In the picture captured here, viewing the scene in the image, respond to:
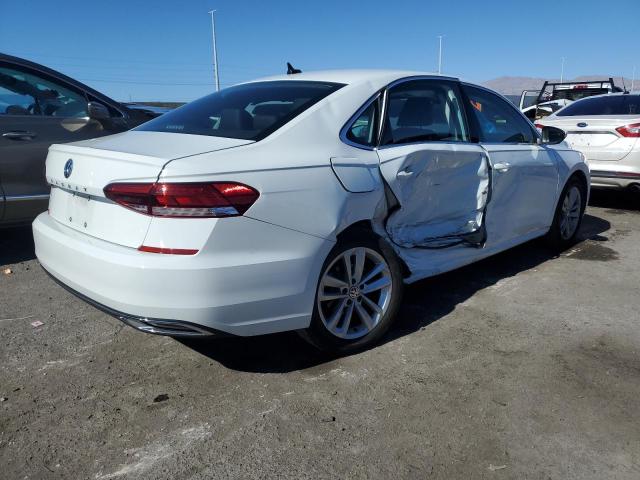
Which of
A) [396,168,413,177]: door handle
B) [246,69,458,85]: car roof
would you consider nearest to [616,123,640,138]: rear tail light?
[246,69,458,85]: car roof

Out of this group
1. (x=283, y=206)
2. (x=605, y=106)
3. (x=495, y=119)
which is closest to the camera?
(x=283, y=206)

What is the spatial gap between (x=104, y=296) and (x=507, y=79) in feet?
695

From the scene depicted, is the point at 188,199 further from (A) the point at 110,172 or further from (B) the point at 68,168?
(B) the point at 68,168

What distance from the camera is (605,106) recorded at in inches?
303

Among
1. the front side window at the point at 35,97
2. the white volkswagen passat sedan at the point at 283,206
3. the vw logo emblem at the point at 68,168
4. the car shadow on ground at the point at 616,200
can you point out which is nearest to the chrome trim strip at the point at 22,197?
the front side window at the point at 35,97

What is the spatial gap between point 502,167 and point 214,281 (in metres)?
2.56

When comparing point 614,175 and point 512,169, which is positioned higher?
point 512,169

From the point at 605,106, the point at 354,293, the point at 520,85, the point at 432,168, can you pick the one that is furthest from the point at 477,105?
the point at 520,85

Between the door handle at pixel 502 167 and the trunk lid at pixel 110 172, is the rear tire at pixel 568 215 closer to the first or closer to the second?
the door handle at pixel 502 167

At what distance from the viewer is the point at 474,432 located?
2.48m

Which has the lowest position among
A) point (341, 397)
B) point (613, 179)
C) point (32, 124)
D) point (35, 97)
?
point (341, 397)

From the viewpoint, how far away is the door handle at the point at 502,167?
4082mm

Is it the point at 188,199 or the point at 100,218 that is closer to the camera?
the point at 188,199

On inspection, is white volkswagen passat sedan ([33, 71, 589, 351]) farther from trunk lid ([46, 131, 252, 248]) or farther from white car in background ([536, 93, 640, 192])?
white car in background ([536, 93, 640, 192])
